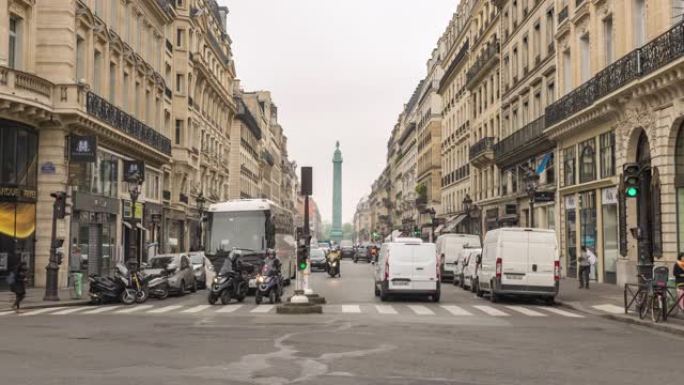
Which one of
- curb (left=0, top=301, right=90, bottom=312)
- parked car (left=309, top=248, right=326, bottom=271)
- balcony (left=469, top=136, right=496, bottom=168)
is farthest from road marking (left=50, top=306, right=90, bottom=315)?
balcony (left=469, top=136, right=496, bottom=168)

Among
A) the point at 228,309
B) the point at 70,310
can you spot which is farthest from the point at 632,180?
the point at 70,310

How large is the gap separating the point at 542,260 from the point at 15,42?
19550 millimetres

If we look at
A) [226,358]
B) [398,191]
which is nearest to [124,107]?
[226,358]

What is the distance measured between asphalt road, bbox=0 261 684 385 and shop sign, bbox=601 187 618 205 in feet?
38.7

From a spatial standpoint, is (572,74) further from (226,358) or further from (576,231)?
(226,358)

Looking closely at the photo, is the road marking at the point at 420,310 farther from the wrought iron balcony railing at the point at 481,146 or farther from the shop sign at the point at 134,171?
the wrought iron balcony railing at the point at 481,146

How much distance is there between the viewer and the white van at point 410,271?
1034 inches

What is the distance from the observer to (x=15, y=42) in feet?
97.6

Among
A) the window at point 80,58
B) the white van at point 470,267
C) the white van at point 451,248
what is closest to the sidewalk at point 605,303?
the white van at point 470,267

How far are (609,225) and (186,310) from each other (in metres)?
18.6

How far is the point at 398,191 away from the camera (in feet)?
436

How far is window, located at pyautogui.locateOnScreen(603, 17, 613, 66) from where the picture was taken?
108 ft

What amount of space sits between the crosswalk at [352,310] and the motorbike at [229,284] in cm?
69

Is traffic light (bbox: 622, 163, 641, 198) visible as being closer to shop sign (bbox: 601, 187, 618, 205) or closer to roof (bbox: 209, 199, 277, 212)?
shop sign (bbox: 601, 187, 618, 205)
